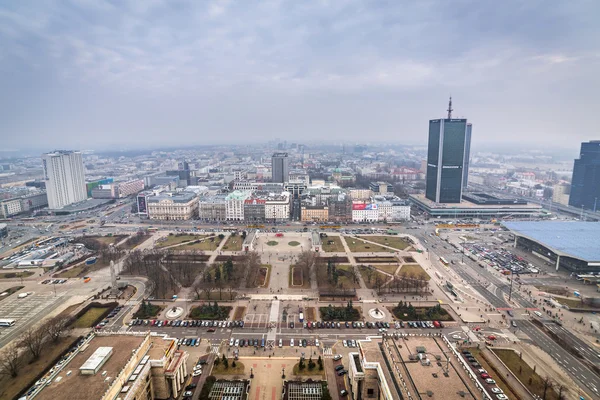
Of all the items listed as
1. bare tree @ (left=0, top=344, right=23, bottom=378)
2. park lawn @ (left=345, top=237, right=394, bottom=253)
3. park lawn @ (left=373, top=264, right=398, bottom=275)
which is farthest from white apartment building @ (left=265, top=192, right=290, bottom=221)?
bare tree @ (left=0, top=344, right=23, bottom=378)

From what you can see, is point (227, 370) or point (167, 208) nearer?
point (227, 370)

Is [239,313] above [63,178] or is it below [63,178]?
below

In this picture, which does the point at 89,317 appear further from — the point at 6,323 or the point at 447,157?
the point at 447,157

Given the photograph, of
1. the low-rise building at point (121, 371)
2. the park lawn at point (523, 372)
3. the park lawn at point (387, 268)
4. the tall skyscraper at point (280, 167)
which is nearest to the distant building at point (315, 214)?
the park lawn at point (387, 268)

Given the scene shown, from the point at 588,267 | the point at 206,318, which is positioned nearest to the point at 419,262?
the point at 588,267

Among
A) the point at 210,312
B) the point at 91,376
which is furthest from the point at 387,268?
the point at 91,376

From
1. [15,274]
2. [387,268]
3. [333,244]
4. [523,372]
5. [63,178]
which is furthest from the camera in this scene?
[63,178]

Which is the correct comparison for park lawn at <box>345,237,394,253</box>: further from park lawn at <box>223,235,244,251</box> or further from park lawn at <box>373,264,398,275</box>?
park lawn at <box>223,235,244,251</box>

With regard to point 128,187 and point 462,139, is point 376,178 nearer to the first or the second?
point 462,139

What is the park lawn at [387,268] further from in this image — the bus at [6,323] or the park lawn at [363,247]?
the bus at [6,323]
